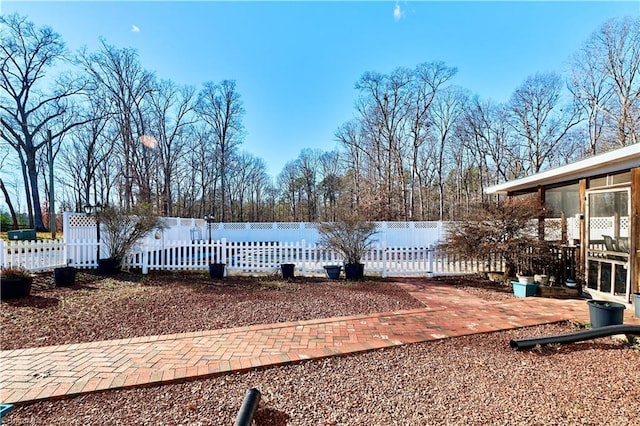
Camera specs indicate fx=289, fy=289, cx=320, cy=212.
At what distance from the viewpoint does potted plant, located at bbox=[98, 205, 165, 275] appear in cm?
719

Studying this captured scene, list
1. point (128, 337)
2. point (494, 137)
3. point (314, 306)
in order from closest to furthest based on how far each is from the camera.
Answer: point (128, 337), point (314, 306), point (494, 137)

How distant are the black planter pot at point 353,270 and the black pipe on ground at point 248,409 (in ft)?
16.8

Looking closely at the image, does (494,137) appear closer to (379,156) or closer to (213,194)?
(379,156)

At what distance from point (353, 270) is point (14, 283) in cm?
621

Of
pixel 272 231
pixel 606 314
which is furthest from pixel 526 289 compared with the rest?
pixel 272 231

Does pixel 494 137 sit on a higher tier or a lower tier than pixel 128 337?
higher

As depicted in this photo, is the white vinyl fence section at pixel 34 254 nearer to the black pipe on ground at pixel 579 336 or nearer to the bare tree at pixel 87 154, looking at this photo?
the black pipe on ground at pixel 579 336

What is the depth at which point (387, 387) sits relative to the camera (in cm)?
228

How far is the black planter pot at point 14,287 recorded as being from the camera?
15.2 feet

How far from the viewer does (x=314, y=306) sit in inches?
180

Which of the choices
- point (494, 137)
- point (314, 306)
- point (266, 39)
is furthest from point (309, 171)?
point (314, 306)

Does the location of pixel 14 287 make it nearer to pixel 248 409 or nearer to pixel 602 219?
pixel 248 409

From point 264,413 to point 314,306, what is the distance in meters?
2.65

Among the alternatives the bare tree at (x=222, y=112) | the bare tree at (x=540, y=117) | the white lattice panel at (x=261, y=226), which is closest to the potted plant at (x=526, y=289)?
the white lattice panel at (x=261, y=226)
